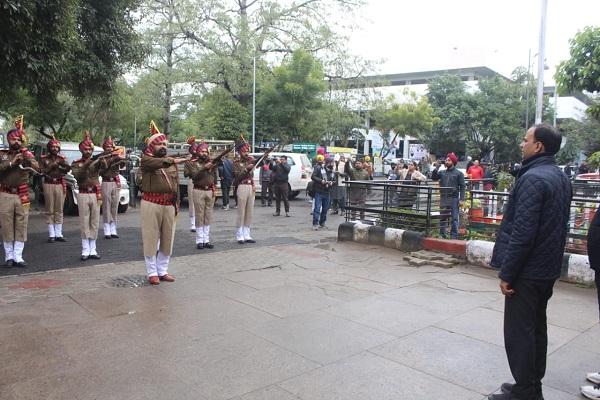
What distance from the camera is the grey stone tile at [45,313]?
5.13 m

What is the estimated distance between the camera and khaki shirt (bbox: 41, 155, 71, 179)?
9.72m

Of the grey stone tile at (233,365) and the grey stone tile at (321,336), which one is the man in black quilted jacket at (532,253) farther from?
the grey stone tile at (233,365)

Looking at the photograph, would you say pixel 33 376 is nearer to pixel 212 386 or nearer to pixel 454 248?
pixel 212 386

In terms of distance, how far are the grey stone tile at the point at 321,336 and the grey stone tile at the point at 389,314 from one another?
0.18m

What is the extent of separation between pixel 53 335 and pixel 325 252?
5.25m

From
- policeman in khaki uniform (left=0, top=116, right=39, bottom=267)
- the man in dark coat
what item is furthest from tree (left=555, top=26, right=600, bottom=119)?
policeman in khaki uniform (left=0, top=116, right=39, bottom=267)

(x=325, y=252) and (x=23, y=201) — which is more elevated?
(x=23, y=201)

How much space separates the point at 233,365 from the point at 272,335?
30.0 inches

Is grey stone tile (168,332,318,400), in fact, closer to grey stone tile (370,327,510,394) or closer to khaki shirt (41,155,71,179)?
grey stone tile (370,327,510,394)

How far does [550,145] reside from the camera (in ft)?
11.7

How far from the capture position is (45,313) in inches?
213

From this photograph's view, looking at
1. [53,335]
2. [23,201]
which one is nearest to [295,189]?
[23,201]

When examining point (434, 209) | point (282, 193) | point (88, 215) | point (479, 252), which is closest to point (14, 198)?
point (88, 215)

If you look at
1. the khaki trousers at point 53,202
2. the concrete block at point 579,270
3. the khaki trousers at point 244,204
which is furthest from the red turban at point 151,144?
the concrete block at point 579,270
